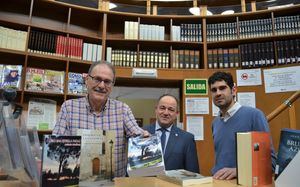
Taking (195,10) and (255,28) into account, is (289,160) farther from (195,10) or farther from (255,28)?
(195,10)

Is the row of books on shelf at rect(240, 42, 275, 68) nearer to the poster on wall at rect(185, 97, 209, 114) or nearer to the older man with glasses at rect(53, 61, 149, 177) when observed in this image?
the poster on wall at rect(185, 97, 209, 114)

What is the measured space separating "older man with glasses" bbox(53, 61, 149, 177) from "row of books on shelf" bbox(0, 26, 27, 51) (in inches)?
67.3

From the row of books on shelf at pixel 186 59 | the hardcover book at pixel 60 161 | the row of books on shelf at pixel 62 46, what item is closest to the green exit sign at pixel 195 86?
the row of books on shelf at pixel 186 59

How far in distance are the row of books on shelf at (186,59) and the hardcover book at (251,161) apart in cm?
219

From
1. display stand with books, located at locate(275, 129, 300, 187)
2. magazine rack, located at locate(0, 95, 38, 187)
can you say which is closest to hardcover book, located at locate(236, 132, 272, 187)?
display stand with books, located at locate(275, 129, 300, 187)

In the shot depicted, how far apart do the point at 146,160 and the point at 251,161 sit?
46 centimetres

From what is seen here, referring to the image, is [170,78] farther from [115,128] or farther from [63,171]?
[63,171]

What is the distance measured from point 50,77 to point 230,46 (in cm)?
227

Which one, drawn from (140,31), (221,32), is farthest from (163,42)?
(221,32)

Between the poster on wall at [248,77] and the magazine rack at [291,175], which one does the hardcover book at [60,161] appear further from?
the poster on wall at [248,77]

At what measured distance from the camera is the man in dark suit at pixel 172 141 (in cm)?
196

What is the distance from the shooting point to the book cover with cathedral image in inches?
40.3

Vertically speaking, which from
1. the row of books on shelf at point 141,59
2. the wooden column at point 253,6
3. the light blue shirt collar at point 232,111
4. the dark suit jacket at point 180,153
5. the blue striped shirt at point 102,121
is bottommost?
the dark suit jacket at point 180,153

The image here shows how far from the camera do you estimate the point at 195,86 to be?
10.5ft
